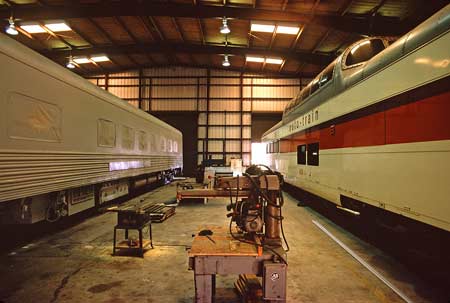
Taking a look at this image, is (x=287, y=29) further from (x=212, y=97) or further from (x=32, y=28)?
(x=32, y=28)

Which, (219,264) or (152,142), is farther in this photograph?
(152,142)

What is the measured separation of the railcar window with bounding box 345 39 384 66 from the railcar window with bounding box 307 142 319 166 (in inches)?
80.5

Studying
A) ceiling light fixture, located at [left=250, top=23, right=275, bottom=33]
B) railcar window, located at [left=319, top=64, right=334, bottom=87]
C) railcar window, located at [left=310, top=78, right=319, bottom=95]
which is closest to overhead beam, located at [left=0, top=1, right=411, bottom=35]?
ceiling light fixture, located at [left=250, top=23, right=275, bottom=33]

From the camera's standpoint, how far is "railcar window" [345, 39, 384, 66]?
5609 millimetres

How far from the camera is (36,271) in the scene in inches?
155

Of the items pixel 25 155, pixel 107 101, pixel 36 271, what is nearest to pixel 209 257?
pixel 36 271

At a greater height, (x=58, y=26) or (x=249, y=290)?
(x=58, y=26)

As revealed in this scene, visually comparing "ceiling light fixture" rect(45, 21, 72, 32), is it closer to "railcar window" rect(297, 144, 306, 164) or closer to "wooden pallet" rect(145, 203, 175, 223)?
"wooden pallet" rect(145, 203, 175, 223)

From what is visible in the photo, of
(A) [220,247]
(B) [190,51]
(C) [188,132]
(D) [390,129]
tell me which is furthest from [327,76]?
(C) [188,132]

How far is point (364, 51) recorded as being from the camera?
571cm

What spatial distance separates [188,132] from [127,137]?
42.5ft

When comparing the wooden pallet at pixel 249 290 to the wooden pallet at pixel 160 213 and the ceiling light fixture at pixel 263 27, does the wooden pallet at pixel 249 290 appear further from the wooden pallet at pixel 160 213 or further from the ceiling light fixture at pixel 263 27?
the ceiling light fixture at pixel 263 27

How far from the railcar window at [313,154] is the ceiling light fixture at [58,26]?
13.2 metres

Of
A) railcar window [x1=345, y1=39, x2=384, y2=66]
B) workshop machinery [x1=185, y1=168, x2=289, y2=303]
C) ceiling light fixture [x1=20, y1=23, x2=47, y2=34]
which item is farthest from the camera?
ceiling light fixture [x1=20, y1=23, x2=47, y2=34]
